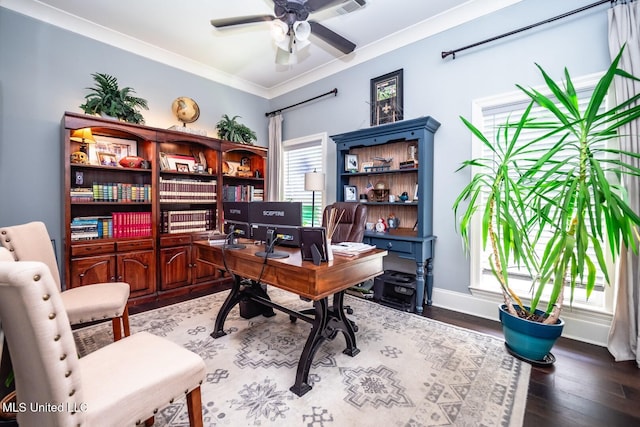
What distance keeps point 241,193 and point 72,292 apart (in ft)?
7.95

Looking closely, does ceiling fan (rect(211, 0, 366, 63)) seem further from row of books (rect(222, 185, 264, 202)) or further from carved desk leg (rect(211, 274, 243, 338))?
row of books (rect(222, 185, 264, 202))

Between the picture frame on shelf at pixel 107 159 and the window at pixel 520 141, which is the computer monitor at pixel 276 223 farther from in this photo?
the picture frame on shelf at pixel 107 159

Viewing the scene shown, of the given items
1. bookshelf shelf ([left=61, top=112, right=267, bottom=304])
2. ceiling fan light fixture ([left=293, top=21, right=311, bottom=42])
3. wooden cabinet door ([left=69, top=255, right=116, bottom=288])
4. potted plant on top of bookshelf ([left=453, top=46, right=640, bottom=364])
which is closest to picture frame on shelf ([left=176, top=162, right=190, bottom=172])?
bookshelf shelf ([left=61, top=112, right=267, bottom=304])

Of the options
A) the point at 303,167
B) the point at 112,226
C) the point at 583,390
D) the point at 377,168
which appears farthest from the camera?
the point at 303,167

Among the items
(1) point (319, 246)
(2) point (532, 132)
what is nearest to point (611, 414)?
(1) point (319, 246)

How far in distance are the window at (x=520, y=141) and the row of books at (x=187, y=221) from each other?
3.26m

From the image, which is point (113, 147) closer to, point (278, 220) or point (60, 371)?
point (278, 220)

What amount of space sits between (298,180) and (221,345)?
112 inches

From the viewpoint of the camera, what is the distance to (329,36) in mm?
2350

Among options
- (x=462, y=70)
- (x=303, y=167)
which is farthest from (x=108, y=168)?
(x=462, y=70)

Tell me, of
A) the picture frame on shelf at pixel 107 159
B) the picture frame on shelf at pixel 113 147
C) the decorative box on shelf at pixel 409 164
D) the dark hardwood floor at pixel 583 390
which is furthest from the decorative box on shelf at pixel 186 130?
the dark hardwood floor at pixel 583 390

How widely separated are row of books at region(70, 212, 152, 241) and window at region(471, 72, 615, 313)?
11.6 feet

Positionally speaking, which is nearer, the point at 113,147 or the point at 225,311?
the point at 225,311

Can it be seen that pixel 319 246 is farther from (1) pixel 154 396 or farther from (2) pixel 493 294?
(2) pixel 493 294
